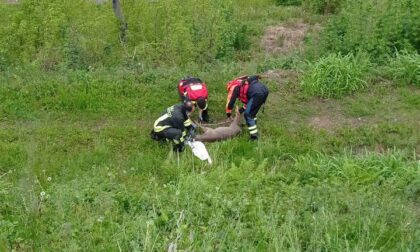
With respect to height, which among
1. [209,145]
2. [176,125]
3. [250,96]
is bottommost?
[209,145]

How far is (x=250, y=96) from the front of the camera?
9039mm

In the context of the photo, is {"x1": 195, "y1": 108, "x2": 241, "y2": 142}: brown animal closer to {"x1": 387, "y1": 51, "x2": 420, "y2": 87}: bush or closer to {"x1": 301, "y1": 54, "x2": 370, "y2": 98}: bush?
{"x1": 301, "y1": 54, "x2": 370, "y2": 98}: bush

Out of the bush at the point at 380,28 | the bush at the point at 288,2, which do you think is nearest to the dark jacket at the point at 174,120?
the bush at the point at 380,28

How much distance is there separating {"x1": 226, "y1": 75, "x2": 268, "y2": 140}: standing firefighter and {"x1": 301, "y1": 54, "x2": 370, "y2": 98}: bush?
1698 millimetres

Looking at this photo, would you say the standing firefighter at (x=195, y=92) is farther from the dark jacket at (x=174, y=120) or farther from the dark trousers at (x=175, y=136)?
the dark trousers at (x=175, y=136)

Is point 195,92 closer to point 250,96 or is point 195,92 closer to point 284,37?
point 250,96

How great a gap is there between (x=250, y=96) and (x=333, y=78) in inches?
84.5

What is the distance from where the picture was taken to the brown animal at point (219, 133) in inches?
352

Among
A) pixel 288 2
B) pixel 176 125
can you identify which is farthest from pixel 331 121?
pixel 288 2

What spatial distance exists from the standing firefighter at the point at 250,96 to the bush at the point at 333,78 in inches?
66.8

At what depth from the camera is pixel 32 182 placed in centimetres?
727

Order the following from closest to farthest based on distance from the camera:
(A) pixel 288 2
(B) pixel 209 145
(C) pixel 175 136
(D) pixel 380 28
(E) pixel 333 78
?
(C) pixel 175 136
(B) pixel 209 145
(E) pixel 333 78
(D) pixel 380 28
(A) pixel 288 2

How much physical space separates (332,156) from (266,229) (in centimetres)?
277

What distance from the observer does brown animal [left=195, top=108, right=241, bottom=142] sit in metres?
8.95
